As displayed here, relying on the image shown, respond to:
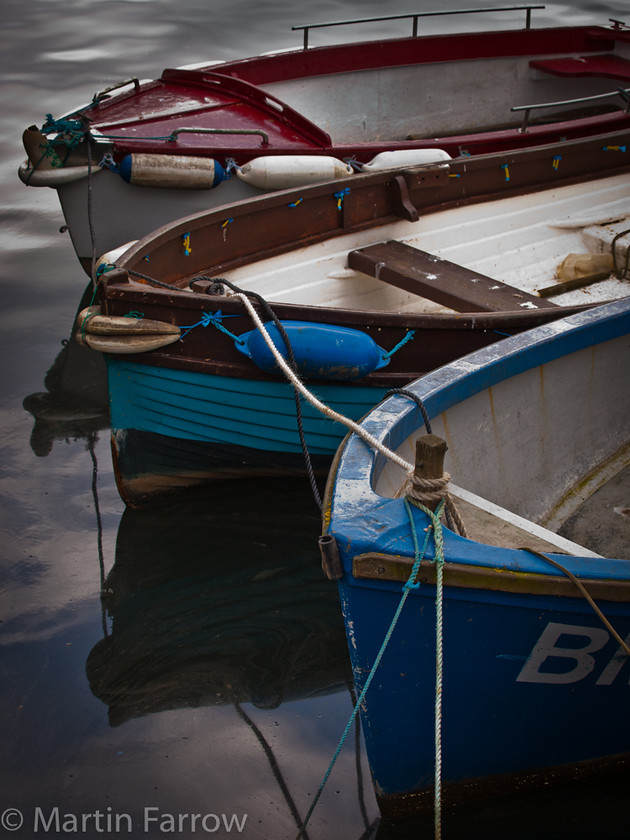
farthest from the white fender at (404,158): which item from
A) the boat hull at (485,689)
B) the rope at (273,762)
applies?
the boat hull at (485,689)

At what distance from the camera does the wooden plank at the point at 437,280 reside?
15.9ft

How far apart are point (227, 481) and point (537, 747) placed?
2536 mm

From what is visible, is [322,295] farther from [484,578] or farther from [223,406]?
[484,578]

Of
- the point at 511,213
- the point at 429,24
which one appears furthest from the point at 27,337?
the point at 429,24

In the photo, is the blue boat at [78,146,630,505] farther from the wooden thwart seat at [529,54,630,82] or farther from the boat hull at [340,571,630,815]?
the wooden thwart seat at [529,54,630,82]

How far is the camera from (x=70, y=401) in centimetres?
588

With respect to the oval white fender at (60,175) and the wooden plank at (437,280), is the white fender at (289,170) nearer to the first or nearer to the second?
the wooden plank at (437,280)

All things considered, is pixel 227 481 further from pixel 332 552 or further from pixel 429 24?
pixel 429 24

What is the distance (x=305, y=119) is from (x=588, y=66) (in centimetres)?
396

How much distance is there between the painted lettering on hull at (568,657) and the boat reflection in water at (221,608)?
1.21 m

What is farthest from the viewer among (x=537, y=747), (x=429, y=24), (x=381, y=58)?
(x=429, y=24)

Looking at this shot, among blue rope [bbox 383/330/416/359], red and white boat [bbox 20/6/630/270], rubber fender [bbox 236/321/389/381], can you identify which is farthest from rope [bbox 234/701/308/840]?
red and white boat [bbox 20/6/630/270]

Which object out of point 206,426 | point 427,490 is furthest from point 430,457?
point 206,426

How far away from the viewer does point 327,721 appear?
3.52 metres
